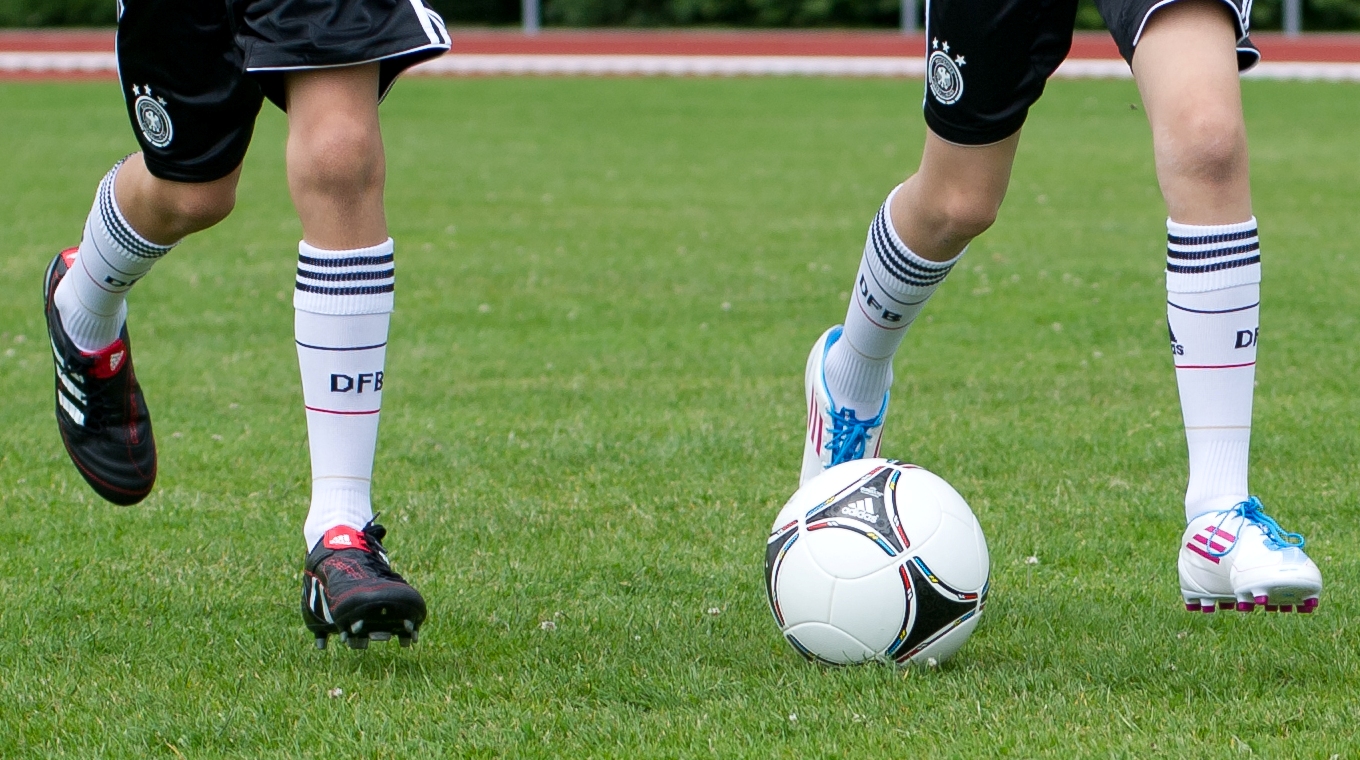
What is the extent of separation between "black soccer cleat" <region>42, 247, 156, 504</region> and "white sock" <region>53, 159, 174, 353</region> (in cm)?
4

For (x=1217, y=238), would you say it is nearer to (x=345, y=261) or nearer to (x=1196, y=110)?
(x=1196, y=110)

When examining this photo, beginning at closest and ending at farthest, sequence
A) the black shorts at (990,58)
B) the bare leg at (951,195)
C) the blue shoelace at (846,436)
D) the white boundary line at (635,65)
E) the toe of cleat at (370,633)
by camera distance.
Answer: the toe of cleat at (370,633)
the black shorts at (990,58)
the bare leg at (951,195)
the blue shoelace at (846,436)
the white boundary line at (635,65)

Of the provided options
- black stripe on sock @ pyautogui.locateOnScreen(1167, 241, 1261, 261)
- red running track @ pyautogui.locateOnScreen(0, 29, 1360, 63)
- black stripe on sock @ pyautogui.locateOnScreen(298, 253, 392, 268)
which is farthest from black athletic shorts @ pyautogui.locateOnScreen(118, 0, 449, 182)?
red running track @ pyautogui.locateOnScreen(0, 29, 1360, 63)

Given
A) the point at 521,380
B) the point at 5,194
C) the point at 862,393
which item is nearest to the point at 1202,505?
the point at 862,393

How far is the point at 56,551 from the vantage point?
14.3ft

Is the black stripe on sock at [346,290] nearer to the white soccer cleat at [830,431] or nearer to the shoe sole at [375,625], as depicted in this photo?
the shoe sole at [375,625]

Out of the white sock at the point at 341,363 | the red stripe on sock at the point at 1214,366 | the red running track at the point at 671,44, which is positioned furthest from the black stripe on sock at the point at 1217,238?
the red running track at the point at 671,44

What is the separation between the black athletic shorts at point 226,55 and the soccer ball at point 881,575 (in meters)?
1.17

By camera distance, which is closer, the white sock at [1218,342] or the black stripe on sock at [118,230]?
the white sock at [1218,342]

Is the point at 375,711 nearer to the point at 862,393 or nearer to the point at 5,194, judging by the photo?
the point at 862,393

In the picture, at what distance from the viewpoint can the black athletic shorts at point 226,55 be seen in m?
3.28

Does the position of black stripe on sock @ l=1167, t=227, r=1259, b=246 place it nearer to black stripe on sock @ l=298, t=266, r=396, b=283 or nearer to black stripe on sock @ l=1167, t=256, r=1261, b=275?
black stripe on sock @ l=1167, t=256, r=1261, b=275

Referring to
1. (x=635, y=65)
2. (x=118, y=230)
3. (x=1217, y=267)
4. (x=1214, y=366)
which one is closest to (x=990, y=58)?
(x=1217, y=267)

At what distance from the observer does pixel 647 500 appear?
15.9 ft
